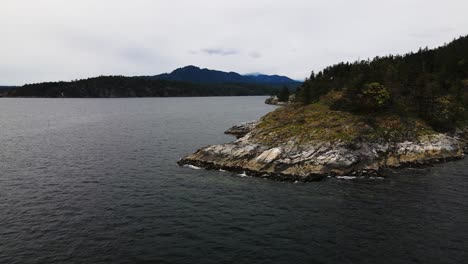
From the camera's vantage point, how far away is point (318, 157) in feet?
202

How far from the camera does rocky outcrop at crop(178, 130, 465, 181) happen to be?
194 ft

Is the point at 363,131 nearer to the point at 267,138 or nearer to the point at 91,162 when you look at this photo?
the point at 267,138

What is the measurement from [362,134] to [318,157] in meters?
14.4

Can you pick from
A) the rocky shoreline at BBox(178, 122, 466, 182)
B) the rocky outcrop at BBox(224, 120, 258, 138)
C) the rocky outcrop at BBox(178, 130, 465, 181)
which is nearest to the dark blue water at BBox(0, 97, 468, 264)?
the rocky shoreline at BBox(178, 122, 466, 182)

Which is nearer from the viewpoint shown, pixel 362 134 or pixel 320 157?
pixel 320 157

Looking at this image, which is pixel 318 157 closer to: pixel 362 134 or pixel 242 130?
pixel 362 134

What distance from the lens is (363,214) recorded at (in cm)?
4166

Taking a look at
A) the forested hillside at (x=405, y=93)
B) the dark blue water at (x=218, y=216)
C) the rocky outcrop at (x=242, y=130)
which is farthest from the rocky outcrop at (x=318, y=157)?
the rocky outcrop at (x=242, y=130)

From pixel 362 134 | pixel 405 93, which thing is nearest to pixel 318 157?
pixel 362 134

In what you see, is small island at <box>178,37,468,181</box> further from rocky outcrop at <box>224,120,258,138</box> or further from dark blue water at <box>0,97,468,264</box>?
rocky outcrop at <box>224,120,258,138</box>

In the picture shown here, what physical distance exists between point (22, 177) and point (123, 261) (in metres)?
39.3

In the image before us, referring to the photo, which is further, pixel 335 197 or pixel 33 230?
pixel 335 197

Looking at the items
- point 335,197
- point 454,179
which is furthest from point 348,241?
point 454,179

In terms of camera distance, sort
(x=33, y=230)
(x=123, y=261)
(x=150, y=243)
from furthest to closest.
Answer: (x=33, y=230) → (x=150, y=243) → (x=123, y=261)
